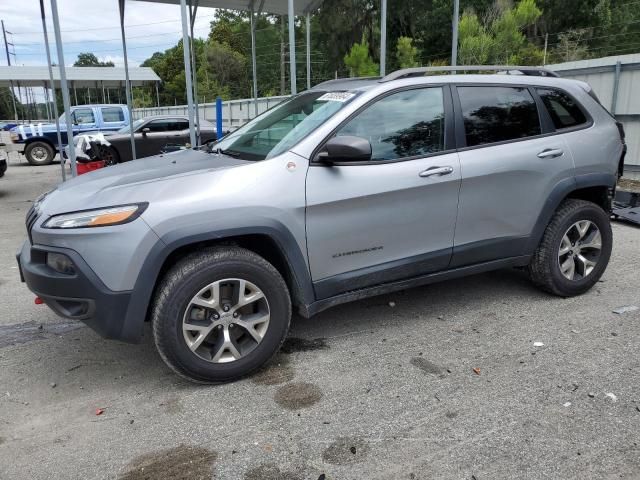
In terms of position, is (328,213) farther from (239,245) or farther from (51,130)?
(51,130)

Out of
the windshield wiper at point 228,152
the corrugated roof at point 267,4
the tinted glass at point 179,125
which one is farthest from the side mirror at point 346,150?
the tinted glass at point 179,125

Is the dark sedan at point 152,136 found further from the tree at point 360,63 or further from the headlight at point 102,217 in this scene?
the headlight at point 102,217

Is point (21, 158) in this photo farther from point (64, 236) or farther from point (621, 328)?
point (621, 328)

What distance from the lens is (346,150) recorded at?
3172mm

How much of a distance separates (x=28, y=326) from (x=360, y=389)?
8.96 feet

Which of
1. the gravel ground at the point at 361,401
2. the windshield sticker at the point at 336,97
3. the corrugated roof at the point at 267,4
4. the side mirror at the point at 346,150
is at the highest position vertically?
the corrugated roof at the point at 267,4

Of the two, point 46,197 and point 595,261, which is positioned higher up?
point 46,197

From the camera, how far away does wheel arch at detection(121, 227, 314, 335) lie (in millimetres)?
2912

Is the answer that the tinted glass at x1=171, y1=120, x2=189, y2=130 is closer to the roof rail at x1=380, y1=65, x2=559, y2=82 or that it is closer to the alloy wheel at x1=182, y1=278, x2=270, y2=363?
the roof rail at x1=380, y1=65, x2=559, y2=82

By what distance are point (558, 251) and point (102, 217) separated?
3.40m

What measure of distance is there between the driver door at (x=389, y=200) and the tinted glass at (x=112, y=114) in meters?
16.2

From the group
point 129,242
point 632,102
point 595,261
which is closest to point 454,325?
point 595,261

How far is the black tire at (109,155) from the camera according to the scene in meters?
13.3

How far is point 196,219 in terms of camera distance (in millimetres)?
2969
